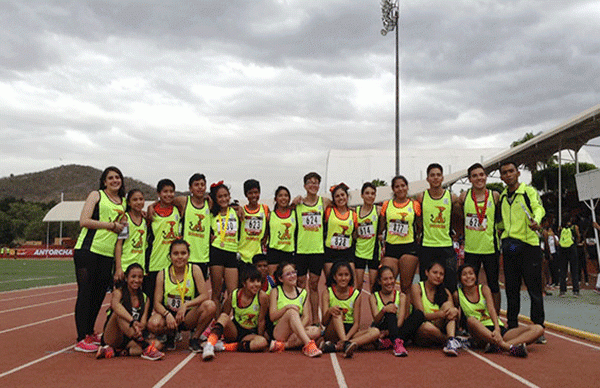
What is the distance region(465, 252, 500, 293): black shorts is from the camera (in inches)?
209

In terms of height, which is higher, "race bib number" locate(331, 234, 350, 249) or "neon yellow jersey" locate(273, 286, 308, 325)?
"race bib number" locate(331, 234, 350, 249)

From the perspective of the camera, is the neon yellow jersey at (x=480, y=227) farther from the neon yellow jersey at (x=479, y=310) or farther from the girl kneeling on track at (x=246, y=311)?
the girl kneeling on track at (x=246, y=311)

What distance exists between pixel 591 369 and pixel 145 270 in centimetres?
414

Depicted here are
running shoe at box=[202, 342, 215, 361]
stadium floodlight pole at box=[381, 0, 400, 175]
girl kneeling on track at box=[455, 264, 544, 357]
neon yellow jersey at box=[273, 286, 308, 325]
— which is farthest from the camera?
stadium floodlight pole at box=[381, 0, 400, 175]

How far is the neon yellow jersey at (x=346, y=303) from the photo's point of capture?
198 inches

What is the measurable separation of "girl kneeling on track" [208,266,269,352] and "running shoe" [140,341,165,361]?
0.65 meters

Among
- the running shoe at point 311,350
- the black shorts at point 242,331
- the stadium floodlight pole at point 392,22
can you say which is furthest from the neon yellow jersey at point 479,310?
the stadium floodlight pole at point 392,22

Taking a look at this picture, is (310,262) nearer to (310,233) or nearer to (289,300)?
(310,233)

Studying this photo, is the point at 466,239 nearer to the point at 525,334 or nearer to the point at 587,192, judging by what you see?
the point at 525,334

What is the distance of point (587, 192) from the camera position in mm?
10484

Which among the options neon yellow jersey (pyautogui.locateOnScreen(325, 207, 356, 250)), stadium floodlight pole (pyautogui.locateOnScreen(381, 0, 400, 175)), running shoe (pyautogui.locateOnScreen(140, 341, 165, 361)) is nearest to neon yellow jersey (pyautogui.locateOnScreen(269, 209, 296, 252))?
neon yellow jersey (pyautogui.locateOnScreen(325, 207, 356, 250))

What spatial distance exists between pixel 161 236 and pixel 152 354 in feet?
4.13

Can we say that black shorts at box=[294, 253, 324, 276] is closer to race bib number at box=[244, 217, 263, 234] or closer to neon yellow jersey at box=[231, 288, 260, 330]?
race bib number at box=[244, 217, 263, 234]

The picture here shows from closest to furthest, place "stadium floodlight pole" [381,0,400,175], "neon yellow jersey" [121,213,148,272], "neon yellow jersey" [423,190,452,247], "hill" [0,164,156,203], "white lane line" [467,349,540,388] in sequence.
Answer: "white lane line" [467,349,540,388]
"neon yellow jersey" [121,213,148,272]
"neon yellow jersey" [423,190,452,247]
"stadium floodlight pole" [381,0,400,175]
"hill" [0,164,156,203]
